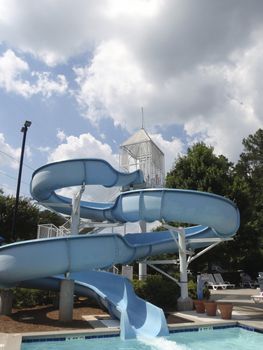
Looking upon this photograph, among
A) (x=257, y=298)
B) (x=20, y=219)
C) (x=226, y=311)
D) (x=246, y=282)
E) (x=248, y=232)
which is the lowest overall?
(x=226, y=311)

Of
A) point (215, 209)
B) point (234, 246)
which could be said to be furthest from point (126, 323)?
point (234, 246)

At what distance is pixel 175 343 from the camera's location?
946 cm

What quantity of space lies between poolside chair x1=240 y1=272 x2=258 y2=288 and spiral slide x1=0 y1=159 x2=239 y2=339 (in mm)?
16529

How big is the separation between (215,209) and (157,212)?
2.07 meters

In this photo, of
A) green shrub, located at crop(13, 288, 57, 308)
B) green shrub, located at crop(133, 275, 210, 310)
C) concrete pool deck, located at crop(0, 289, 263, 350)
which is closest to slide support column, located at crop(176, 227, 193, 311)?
green shrub, located at crop(133, 275, 210, 310)

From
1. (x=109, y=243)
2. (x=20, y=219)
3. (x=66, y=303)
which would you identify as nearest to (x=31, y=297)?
(x=66, y=303)

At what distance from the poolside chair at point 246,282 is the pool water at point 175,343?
21.7 metres

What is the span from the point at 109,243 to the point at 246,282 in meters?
23.7

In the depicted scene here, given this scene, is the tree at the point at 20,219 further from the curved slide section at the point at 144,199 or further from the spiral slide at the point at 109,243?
the curved slide section at the point at 144,199

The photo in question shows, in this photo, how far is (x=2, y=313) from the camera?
12.8 metres

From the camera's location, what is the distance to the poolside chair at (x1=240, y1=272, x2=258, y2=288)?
31.2m

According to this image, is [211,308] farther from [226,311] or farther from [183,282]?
[183,282]

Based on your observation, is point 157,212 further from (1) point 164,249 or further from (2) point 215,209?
(1) point 164,249

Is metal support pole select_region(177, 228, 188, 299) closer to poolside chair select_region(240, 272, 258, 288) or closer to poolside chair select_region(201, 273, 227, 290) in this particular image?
poolside chair select_region(201, 273, 227, 290)
